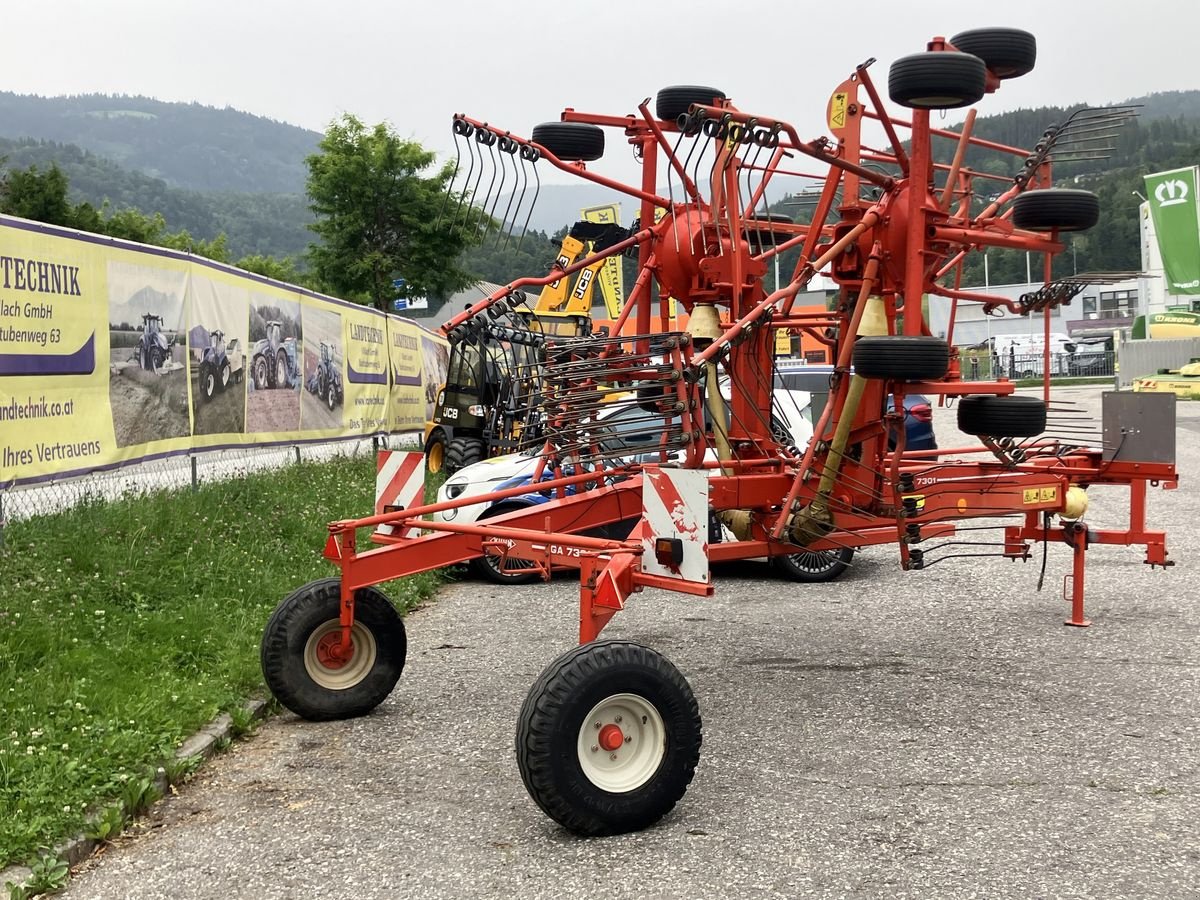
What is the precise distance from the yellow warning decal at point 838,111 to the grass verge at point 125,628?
4.43 metres

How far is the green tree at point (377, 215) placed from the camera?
101 feet

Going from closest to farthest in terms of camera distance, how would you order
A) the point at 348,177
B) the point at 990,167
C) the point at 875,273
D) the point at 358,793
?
the point at 358,793 → the point at 875,273 → the point at 990,167 → the point at 348,177

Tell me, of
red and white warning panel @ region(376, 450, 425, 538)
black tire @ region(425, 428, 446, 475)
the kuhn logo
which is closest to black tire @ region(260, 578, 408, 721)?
red and white warning panel @ region(376, 450, 425, 538)

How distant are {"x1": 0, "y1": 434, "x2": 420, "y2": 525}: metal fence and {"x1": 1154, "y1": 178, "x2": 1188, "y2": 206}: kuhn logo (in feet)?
106

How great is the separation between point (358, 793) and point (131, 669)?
187 centimetres

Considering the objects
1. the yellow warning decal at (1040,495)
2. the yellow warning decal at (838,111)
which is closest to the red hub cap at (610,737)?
the yellow warning decal at (1040,495)

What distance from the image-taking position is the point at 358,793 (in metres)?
4.80

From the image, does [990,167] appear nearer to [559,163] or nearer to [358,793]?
[559,163]

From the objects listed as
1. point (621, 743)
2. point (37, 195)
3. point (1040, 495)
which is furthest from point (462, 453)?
point (37, 195)

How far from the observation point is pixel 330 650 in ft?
19.0

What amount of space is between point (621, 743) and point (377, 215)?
28948mm

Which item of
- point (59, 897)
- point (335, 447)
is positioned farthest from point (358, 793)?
point (335, 447)

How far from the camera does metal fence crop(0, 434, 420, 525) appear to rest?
25.2 feet

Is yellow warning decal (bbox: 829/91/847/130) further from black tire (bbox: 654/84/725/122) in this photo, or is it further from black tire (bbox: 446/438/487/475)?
black tire (bbox: 446/438/487/475)
